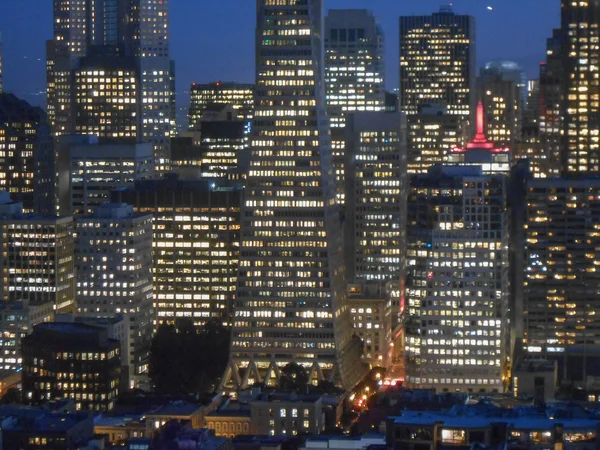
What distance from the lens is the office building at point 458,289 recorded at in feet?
369

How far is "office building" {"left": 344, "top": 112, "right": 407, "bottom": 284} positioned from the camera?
141 m

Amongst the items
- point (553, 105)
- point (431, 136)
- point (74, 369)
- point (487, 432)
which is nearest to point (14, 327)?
point (74, 369)

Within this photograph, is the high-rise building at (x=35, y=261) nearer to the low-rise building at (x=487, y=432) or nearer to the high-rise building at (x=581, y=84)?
the high-rise building at (x=581, y=84)

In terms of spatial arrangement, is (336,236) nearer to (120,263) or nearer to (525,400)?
(120,263)

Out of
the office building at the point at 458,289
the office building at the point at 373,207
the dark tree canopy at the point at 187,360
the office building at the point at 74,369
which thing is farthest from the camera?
the office building at the point at 373,207

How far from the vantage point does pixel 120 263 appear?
412 feet

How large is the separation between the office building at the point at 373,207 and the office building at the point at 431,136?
3604 centimetres

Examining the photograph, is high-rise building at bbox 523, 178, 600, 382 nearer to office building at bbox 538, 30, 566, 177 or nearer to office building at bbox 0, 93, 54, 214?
office building at bbox 538, 30, 566, 177

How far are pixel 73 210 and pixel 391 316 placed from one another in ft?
112

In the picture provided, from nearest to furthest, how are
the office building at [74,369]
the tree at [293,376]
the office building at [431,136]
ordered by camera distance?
the office building at [74,369]
the tree at [293,376]
the office building at [431,136]

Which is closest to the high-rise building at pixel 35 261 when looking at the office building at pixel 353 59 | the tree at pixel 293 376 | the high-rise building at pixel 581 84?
the tree at pixel 293 376

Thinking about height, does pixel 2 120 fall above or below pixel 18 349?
above

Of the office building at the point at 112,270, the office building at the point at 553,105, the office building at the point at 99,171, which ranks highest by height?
the office building at the point at 553,105

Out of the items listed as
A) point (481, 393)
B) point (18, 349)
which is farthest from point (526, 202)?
point (18, 349)
